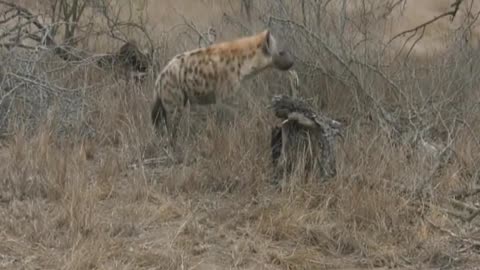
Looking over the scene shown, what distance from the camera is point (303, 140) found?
6.88m

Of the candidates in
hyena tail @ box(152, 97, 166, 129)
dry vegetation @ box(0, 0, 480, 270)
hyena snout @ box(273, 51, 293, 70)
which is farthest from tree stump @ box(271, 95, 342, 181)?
hyena tail @ box(152, 97, 166, 129)

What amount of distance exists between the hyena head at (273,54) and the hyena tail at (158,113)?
40.3 inches

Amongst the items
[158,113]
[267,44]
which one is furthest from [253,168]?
[267,44]

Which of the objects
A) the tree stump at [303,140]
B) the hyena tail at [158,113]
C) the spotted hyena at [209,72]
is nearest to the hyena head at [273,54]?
the spotted hyena at [209,72]

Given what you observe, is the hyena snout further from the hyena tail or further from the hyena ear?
the hyena tail

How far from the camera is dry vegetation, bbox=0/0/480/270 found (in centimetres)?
570

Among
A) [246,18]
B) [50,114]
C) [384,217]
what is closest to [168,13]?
[246,18]

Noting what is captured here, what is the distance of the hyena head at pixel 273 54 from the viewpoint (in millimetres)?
7914

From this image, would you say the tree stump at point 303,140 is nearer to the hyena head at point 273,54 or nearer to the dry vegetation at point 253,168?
the dry vegetation at point 253,168

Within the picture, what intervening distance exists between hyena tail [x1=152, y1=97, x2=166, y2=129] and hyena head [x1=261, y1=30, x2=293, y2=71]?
1024 millimetres

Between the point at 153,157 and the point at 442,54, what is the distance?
150 inches

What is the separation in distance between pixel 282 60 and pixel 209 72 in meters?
0.66

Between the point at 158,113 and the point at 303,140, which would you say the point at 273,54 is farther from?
the point at 303,140

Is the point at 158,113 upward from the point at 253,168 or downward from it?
upward
